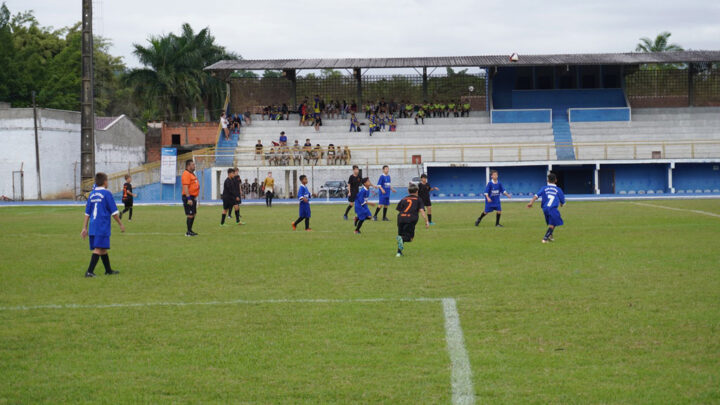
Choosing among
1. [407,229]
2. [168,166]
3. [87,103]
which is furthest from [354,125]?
[407,229]

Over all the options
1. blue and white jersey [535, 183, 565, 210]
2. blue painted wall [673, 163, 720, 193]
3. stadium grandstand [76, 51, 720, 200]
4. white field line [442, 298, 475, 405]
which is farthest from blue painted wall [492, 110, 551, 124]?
white field line [442, 298, 475, 405]

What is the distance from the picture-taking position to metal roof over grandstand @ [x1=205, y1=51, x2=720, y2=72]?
4997 centimetres

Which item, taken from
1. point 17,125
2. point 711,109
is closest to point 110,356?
point 17,125

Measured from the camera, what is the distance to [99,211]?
11.5 m

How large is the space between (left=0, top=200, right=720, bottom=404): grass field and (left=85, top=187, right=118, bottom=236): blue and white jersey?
82 centimetres

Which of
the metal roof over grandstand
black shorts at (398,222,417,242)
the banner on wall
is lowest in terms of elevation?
black shorts at (398,222,417,242)

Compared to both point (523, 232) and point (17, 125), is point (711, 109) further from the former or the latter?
point (17, 125)

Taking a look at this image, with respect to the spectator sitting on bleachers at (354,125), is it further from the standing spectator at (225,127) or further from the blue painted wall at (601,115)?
the blue painted wall at (601,115)

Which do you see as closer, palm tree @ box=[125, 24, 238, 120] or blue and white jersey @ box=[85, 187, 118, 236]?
blue and white jersey @ box=[85, 187, 118, 236]

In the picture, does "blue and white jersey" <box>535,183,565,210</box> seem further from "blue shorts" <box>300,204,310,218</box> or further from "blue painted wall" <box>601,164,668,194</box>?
"blue painted wall" <box>601,164,668,194</box>

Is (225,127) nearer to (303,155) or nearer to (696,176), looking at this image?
(303,155)

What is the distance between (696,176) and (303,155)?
970 inches

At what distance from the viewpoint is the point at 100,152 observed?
5244 centimetres

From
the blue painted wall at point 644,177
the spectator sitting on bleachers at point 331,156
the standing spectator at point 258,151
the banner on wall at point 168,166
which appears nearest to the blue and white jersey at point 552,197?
the spectator sitting on bleachers at point 331,156
